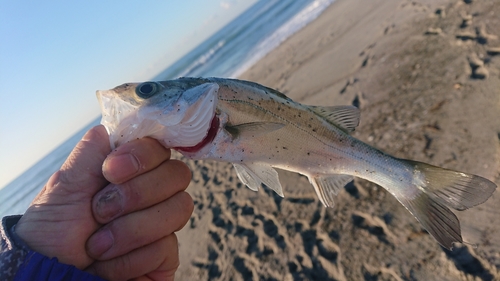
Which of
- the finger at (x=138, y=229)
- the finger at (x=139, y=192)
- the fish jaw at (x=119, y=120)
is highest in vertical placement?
the fish jaw at (x=119, y=120)

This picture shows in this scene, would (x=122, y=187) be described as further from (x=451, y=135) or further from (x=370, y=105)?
(x=370, y=105)

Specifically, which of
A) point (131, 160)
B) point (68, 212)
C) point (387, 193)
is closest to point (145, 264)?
point (68, 212)

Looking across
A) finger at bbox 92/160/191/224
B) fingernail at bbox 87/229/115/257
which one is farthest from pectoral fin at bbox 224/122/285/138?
fingernail at bbox 87/229/115/257

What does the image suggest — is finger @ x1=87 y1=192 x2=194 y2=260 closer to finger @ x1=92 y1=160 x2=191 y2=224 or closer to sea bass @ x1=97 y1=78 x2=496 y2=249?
finger @ x1=92 y1=160 x2=191 y2=224

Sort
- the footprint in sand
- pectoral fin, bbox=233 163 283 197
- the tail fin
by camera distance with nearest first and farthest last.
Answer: the tail fin < pectoral fin, bbox=233 163 283 197 < the footprint in sand

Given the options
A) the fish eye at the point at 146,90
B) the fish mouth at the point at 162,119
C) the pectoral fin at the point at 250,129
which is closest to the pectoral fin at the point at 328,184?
the pectoral fin at the point at 250,129

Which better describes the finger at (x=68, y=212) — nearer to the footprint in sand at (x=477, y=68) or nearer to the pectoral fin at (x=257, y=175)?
the pectoral fin at (x=257, y=175)
